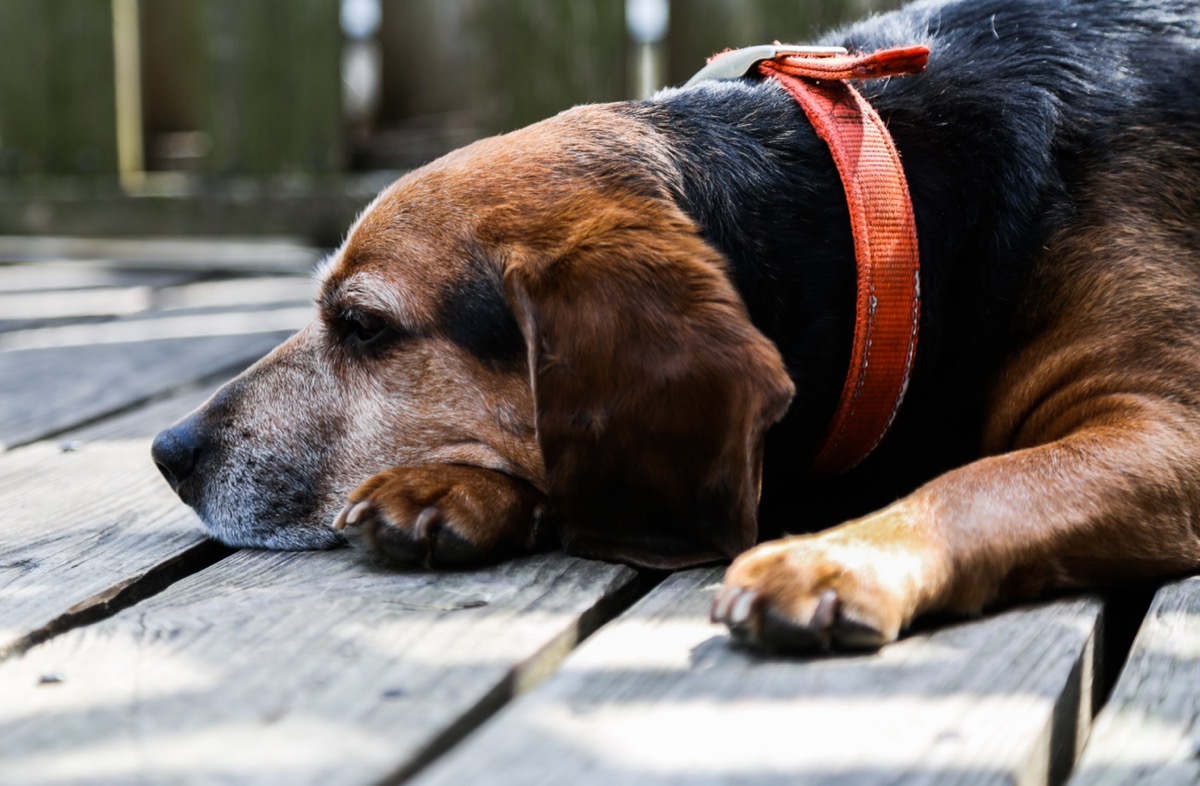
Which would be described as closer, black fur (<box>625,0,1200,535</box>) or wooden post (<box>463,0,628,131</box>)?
black fur (<box>625,0,1200,535</box>)

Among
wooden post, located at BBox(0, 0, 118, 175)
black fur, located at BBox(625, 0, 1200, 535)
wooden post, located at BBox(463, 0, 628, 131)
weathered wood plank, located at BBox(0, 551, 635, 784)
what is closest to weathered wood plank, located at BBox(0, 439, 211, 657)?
weathered wood plank, located at BBox(0, 551, 635, 784)

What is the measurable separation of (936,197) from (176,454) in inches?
60.0

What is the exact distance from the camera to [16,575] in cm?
220

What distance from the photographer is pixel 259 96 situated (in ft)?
21.2

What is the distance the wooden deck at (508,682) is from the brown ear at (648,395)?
0.09m

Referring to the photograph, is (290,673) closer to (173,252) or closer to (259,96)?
(259,96)

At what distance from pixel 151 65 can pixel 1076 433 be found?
7.79 metres

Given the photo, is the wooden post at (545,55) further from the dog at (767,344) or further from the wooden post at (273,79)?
the dog at (767,344)

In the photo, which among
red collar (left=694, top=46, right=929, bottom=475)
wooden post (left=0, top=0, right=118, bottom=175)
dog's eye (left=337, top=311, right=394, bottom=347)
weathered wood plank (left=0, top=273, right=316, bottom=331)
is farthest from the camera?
wooden post (left=0, top=0, right=118, bottom=175)

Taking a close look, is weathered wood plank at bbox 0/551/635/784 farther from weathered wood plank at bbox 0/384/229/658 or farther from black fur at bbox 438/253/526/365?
black fur at bbox 438/253/526/365

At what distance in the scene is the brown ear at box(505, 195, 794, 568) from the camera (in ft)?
6.87

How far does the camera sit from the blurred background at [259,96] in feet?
19.7

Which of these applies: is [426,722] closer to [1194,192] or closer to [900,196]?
[900,196]

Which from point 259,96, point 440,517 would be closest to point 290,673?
point 440,517
